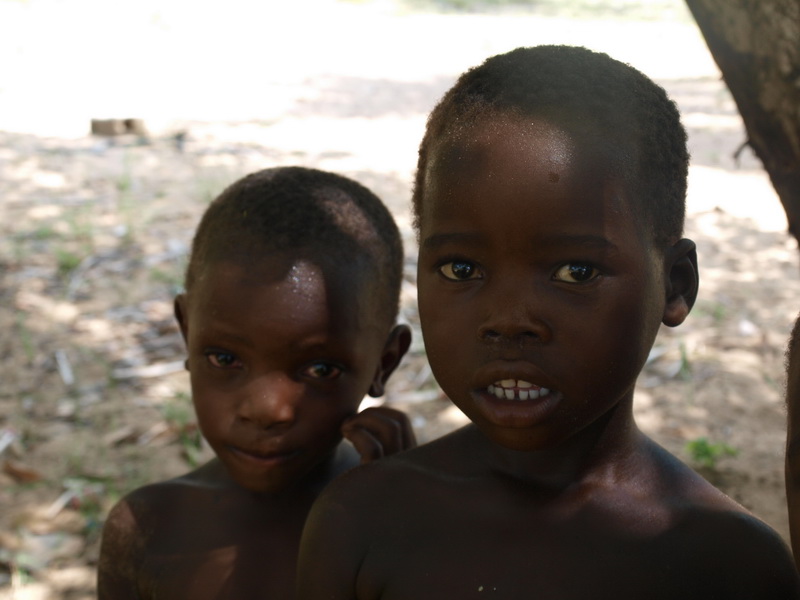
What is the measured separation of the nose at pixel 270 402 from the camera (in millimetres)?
2234

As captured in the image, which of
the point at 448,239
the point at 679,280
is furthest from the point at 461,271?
the point at 679,280

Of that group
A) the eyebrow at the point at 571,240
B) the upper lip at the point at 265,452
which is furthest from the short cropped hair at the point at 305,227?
the eyebrow at the point at 571,240

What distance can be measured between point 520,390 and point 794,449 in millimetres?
444

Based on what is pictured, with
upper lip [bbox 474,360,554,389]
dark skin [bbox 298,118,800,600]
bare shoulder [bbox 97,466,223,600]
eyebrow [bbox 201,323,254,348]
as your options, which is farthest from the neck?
bare shoulder [bbox 97,466,223,600]

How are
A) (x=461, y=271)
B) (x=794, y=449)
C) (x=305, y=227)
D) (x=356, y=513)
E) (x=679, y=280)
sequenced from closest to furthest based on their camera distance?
1. (x=794, y=449)
2. (x=461, y=271)
3. (x=679, y=280)
4. (x=356, y=513)
5. (x=305, y=227)

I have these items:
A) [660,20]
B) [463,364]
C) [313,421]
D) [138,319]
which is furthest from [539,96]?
[660,20]

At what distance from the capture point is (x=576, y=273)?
1703 mm

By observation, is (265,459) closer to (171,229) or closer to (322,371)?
(322,371)

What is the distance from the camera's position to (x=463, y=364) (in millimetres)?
1756

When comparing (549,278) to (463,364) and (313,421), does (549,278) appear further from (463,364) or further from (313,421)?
(313,421)

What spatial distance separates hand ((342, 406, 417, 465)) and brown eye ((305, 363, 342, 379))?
11 centimetres

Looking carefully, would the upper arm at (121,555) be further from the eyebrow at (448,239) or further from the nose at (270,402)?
the eyebrow at (448,239)

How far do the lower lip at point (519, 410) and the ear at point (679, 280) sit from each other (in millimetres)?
306

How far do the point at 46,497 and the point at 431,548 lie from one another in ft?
6.75
